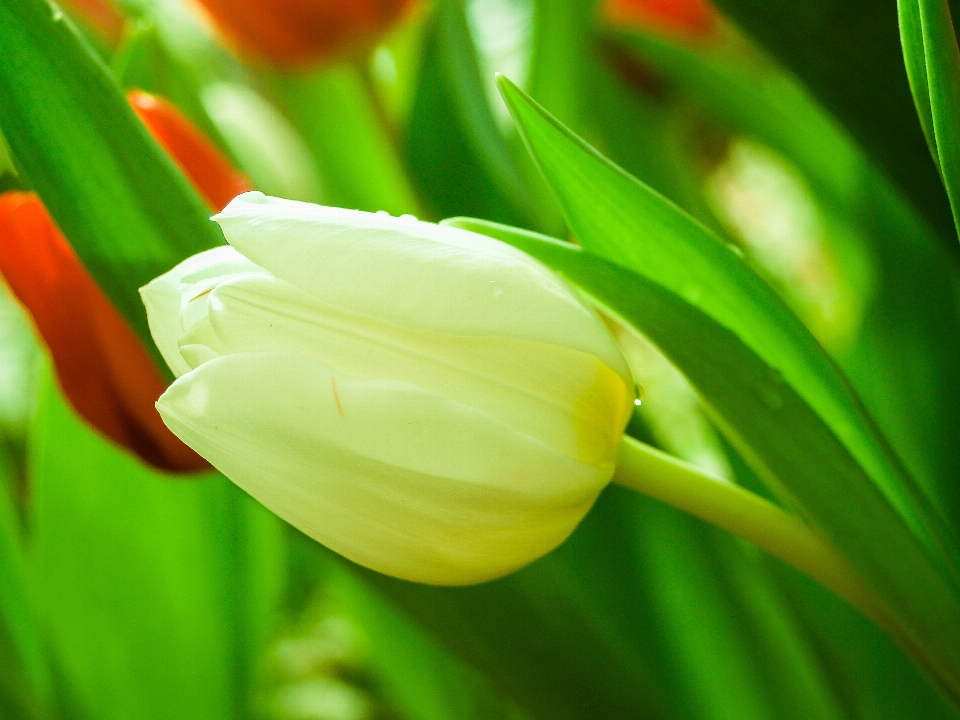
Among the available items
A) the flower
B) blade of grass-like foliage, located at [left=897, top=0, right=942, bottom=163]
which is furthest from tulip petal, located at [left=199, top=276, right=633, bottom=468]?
blade of grass-like foliage, located at [left=897, top=0, right=942, bottom=163]

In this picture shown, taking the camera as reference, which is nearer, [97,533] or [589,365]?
[589,365]

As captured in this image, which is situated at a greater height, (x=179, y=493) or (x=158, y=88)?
(x=158, y=88)

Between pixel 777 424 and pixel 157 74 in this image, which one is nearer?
pixel 777 424

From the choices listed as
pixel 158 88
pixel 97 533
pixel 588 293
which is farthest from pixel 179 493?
pixel 588 293

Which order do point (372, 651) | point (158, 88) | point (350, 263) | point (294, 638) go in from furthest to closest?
point (294, 638)
point (372, 651)
point (158, 88)
point (350, 263)

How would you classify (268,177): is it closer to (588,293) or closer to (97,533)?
(97,533)

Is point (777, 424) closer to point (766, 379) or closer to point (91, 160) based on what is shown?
point (766, 379)

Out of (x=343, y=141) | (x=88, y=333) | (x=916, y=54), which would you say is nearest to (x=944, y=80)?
(x=916, y=54)
